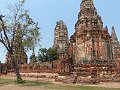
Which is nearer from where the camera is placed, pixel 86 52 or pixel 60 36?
pixel 86 52

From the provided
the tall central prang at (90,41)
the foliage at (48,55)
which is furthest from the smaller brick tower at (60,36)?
the tall central prang at (90,41)

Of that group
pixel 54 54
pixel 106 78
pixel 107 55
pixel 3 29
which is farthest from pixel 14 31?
pixel 54 54

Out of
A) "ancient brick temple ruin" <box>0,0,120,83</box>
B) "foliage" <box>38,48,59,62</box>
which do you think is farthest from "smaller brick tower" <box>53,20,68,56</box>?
"ancient brick temple ruin" <box>0,0,120,83</box>

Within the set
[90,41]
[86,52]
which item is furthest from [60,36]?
[86,52]

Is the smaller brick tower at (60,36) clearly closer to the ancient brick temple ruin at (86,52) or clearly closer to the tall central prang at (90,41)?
the ancient brick temple ruin at (86,52)

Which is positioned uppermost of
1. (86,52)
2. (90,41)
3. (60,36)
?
(60,36)

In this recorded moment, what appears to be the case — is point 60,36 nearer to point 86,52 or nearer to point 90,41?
point 90,41

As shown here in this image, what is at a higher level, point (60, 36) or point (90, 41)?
point (60, 36)

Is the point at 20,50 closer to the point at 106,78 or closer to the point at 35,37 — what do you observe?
the point at 35,37

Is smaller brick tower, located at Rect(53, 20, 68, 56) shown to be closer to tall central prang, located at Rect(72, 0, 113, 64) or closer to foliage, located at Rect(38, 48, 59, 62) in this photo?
foliage, located at Rect(38, 48, 59, 62)

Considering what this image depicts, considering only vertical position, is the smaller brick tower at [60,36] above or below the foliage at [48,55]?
above

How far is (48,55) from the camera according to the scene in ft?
202

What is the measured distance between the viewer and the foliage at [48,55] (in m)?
60.4

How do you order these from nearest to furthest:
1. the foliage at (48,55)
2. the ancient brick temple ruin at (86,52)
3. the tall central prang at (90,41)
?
the ancient brick temple ruin at (86,52) < the tall central prang at (90,41) < the foliage at (48,55)
